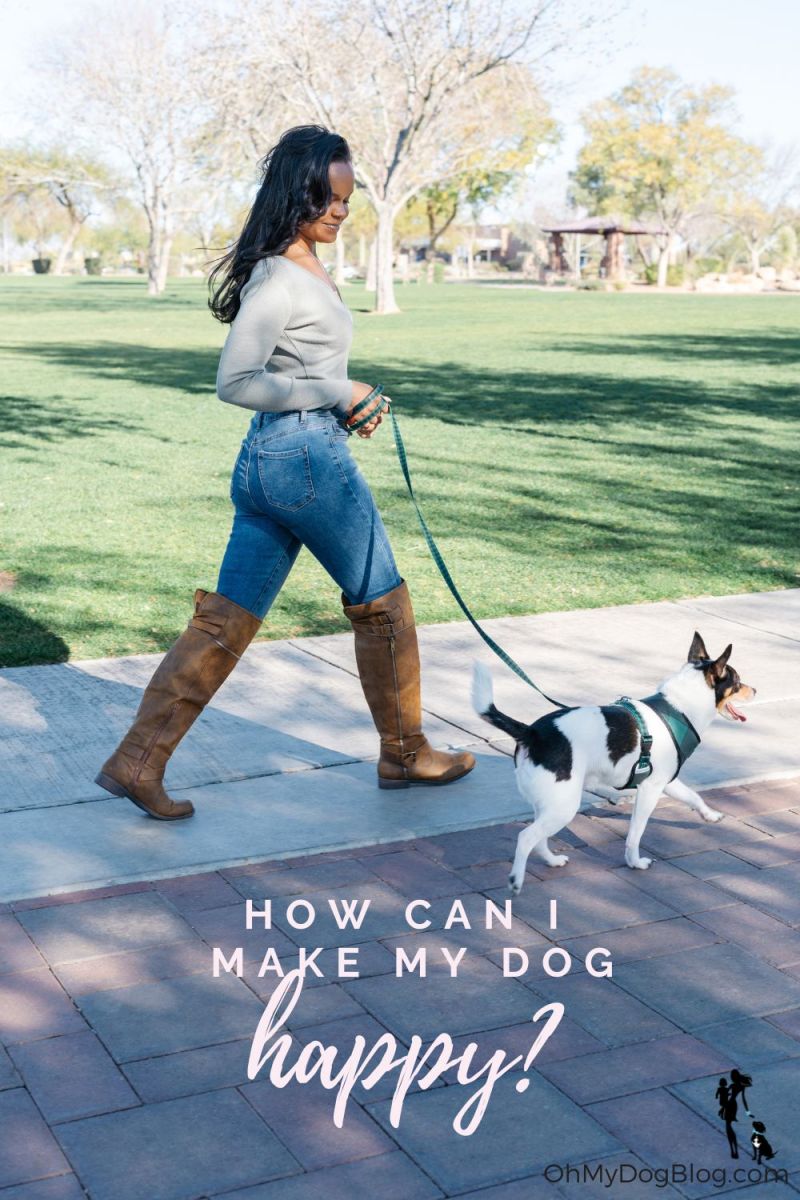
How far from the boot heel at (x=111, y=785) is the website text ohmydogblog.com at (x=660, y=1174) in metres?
2.14

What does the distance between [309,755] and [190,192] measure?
7707cm

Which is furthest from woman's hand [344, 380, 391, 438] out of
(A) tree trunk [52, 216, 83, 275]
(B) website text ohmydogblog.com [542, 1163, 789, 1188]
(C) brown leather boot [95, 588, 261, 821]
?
(A) tree trunk [52, 216, 83, 275]

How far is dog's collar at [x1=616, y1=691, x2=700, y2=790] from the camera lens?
13.6 feet

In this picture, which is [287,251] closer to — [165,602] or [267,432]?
[267,432]

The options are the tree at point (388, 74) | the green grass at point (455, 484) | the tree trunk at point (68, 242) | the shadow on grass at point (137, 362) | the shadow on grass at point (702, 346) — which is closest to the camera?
the green grass at point (455, 484)

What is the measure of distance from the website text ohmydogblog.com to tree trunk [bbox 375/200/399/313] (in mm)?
41095

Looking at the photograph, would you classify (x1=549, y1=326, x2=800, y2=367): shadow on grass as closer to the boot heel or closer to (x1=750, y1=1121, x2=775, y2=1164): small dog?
the boot heel

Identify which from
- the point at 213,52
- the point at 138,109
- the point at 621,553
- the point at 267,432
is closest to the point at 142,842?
the point at 267,432

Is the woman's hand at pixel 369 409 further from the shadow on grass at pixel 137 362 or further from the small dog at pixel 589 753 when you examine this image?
the shadow on grass at pixel 137 362

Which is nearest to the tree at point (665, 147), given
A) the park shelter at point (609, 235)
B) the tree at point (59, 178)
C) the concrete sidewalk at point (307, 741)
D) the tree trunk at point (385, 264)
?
the park shelter at point (609, 235)

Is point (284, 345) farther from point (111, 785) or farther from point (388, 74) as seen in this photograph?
point (388, 74)

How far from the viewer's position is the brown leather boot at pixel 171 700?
4.50 meters

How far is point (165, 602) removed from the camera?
24.6ft

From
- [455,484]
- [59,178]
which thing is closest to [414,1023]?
[455,484]
